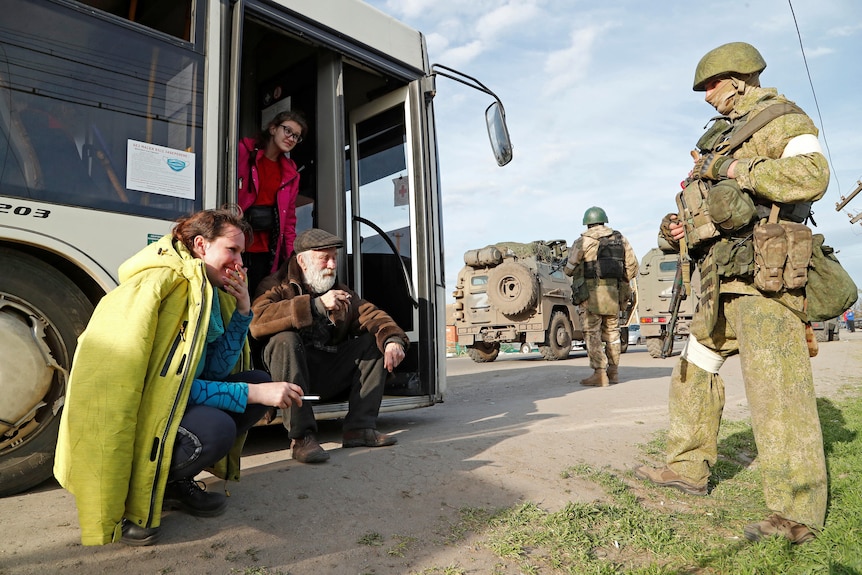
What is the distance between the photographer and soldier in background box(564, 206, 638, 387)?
8117 millimetres

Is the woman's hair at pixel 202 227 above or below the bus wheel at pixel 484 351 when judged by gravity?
above

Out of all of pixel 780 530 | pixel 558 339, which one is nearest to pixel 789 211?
pixel 780 530

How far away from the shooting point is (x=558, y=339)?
48.7 feet

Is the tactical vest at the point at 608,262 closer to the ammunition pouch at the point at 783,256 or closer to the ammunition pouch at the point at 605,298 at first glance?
the ammunition pouch at the point at 605,298

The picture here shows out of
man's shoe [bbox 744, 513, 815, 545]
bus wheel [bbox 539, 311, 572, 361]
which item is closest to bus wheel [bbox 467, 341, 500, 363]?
bus wheel [bbox 539, 311, 572, 361]

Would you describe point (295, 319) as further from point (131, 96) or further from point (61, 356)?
point (131, 96)

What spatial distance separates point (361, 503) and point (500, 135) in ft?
10.7

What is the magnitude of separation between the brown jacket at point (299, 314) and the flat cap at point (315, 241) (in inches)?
4.0

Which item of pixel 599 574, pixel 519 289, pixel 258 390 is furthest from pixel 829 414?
pixel 519 289

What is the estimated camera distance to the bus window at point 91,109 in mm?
2795

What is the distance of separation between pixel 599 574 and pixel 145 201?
2682mm

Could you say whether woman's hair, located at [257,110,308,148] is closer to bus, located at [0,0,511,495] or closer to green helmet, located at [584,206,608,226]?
bus, located at [0,0,511,495]

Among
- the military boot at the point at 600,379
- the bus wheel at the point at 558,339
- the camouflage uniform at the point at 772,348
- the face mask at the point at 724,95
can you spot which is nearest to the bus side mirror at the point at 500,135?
the face mask at the point at 724,95

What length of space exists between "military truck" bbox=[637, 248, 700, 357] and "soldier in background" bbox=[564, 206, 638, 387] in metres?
7.40
